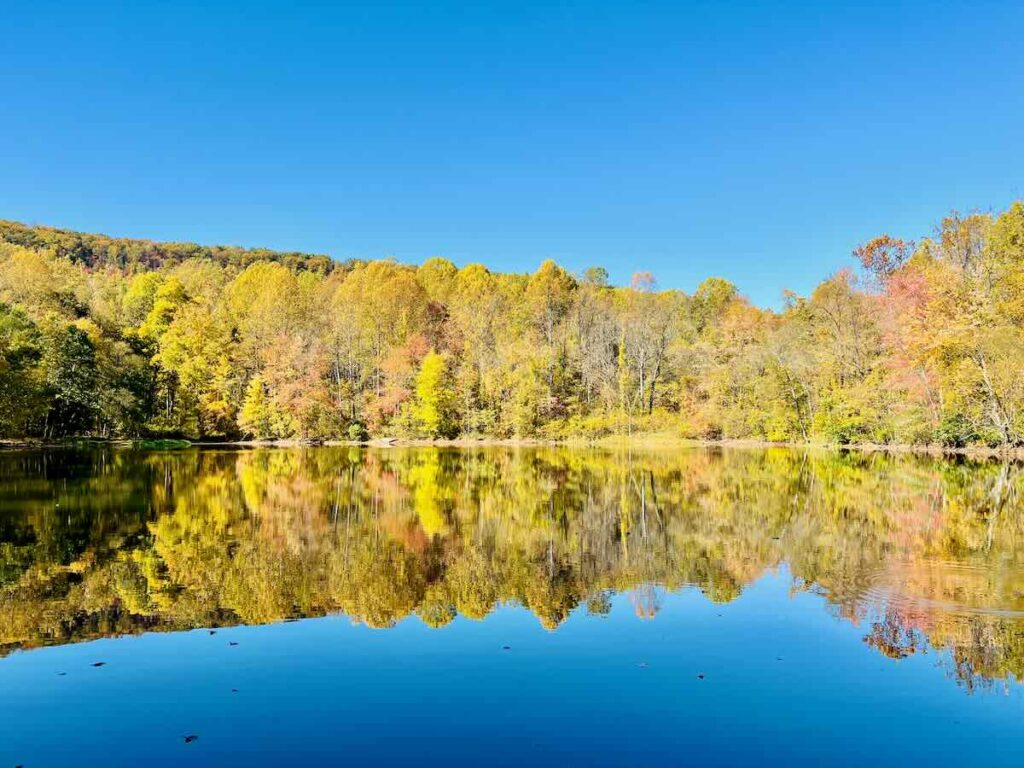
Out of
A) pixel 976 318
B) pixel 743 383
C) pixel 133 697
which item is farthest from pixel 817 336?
pixel 133 697

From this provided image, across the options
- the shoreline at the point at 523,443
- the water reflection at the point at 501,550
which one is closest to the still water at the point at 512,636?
the water reflection at the point at 501,550

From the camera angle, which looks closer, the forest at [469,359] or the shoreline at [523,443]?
the forest at [469,359]

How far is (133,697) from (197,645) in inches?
60.4

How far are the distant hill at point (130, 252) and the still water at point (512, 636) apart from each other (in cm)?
8489

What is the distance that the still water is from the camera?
19.7 feet

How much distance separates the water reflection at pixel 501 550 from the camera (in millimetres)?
9367

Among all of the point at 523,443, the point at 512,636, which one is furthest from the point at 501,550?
the point at 523,443

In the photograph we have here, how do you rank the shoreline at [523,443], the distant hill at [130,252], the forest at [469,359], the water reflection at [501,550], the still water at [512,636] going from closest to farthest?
the still water at [512,636] → the water reflection at [501,550] → the forest at [469,359] → the shoreline at [523,443] → the distant hill at [130,252]

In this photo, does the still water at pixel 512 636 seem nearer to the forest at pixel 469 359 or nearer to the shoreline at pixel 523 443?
the forest at pixel 469 359

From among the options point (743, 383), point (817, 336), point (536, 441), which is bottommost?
point (536, 441)

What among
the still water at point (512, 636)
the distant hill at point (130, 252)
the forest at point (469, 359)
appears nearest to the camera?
the still water at point (512, 636)

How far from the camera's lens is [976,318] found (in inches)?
1280

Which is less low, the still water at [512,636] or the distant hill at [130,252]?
the distant hill at [130,252]

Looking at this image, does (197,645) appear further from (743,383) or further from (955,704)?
(743,383)
